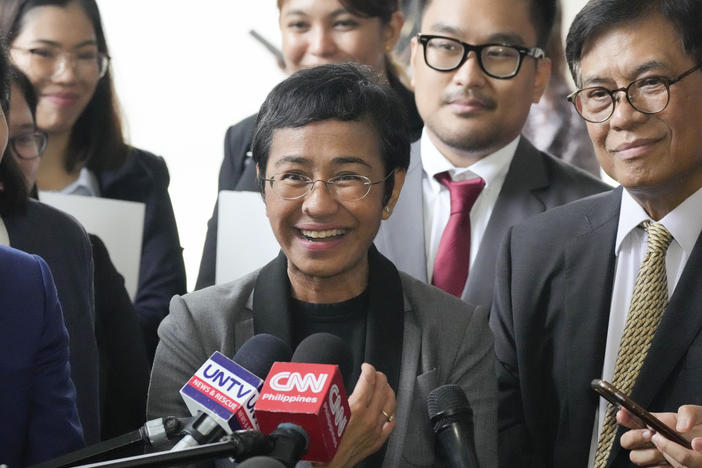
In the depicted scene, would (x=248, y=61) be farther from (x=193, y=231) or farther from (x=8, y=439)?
(x=8, y=439)

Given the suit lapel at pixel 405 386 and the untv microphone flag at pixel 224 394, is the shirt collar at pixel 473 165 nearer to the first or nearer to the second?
the suit lapel at pixel 405 386

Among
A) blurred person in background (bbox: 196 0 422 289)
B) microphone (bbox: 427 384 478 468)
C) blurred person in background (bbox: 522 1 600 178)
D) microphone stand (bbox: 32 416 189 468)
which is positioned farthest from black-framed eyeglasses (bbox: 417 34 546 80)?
microphone stand (bbox: 32 416 189 468)

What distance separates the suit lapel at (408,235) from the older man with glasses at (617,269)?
29 cm

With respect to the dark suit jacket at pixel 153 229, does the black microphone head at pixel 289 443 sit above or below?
above

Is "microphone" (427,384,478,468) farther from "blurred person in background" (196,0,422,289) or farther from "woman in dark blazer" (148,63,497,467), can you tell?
"blurred person in background" (196,0,422,289)

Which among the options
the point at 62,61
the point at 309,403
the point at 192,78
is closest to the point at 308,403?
the point at 309,403

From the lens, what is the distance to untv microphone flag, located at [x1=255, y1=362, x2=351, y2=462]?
1.45m

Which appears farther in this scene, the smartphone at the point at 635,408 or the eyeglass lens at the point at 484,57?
the eyeglass lens at the point at 484,57

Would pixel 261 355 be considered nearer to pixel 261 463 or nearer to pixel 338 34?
pixel 261 463

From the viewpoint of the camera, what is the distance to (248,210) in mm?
2941

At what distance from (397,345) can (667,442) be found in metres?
0.57

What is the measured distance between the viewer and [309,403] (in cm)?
146

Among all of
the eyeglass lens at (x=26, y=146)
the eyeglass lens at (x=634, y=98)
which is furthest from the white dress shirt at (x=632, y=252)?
the eyeglass lens at (x=26, y=146)

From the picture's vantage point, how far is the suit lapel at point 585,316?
238 cm
